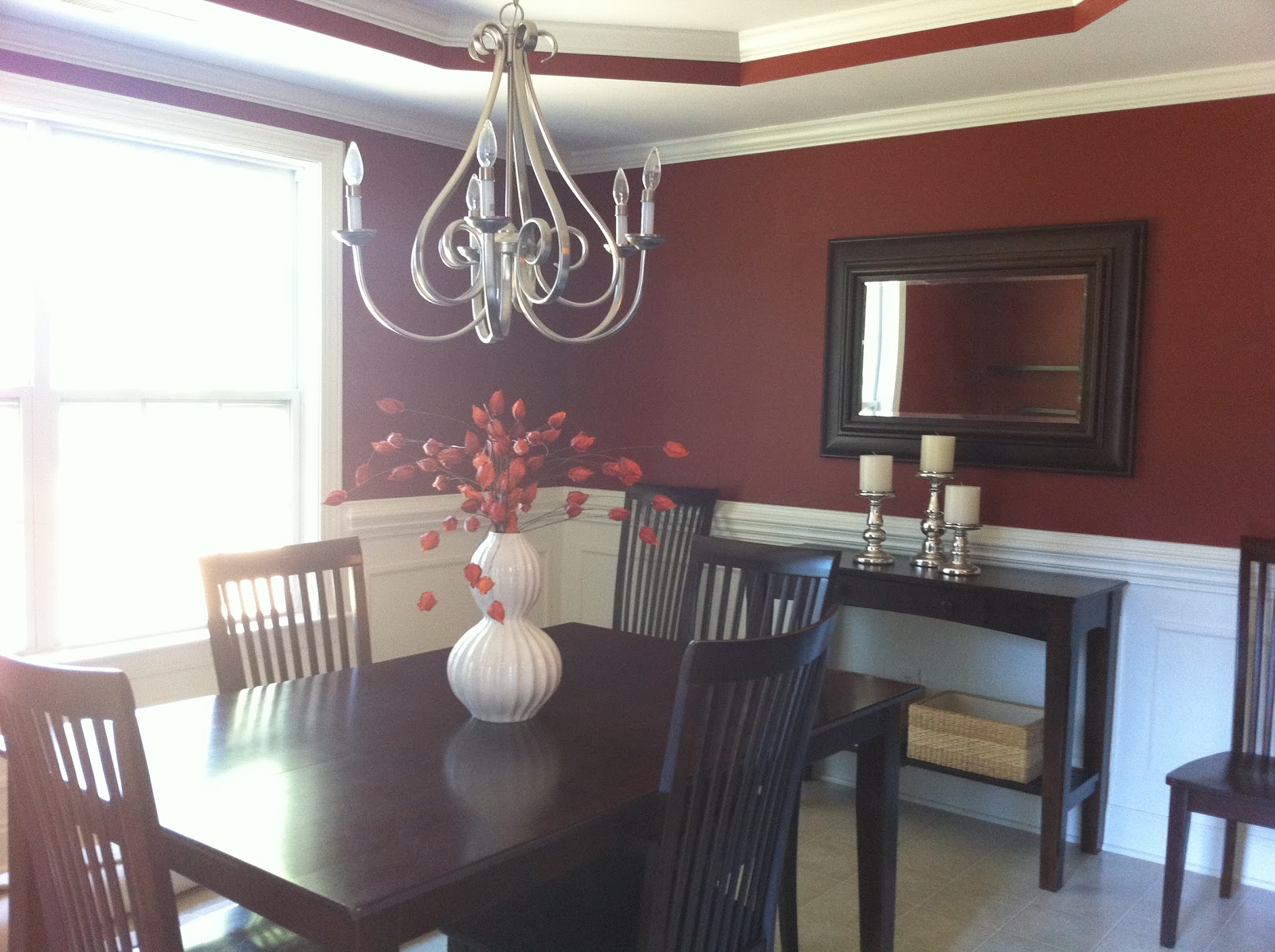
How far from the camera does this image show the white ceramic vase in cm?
216

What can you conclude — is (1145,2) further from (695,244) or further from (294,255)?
(294,255)

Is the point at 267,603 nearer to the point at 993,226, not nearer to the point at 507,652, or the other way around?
the point at 507,652

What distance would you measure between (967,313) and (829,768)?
172 centimetres

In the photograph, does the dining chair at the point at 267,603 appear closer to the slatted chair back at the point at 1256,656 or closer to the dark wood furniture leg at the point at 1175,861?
the dark wood furniture leg at the point at 1175,861

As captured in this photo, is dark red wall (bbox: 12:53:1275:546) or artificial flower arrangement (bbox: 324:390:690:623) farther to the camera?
dark red wall (bbox: 12:53:1275:546)

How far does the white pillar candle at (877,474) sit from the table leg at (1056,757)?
0.74 meters

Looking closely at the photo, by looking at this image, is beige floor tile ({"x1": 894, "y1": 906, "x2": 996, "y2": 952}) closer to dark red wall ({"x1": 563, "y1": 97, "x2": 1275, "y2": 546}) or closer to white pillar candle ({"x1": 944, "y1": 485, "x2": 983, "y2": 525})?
white pillar candle ({"x1": 944, "y1": 485, "x2": 983, "y2": 525})

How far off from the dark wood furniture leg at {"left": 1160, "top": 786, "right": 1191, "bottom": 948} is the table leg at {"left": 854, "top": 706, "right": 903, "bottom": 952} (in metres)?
0.84

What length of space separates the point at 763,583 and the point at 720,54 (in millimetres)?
1704

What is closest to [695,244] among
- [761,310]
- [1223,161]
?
[761,310]

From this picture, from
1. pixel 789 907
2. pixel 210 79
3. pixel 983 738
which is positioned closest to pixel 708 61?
pixel 210 79

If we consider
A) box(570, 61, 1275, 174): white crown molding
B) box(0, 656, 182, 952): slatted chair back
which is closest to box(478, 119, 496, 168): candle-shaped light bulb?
box(0, 656, 182, 952): slatted chair back

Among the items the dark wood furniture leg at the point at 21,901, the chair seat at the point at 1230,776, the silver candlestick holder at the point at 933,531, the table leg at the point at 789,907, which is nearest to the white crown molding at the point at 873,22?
the silver candlestick holder at the point at 933,531

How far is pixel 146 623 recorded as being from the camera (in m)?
3.48
